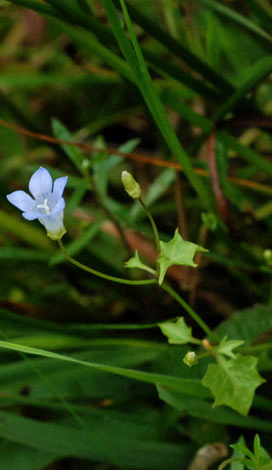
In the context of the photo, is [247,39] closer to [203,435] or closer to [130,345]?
[130,345]

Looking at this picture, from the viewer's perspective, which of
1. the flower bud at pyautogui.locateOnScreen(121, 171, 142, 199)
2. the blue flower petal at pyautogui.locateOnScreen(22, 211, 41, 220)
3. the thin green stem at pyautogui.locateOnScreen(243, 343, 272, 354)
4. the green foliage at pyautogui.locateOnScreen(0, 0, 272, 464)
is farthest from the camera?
the thin green stem at pyautogui.locateOnScreen(243, 343, 272, 354)

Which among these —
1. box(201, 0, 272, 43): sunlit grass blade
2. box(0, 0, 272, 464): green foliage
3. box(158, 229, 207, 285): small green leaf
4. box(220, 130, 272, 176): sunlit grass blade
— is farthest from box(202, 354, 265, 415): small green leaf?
box(201, 0, 272, 43): sunlit grass blade

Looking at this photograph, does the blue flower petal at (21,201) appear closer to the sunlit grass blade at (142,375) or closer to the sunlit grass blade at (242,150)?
the sunlit grass blade at (142,375)

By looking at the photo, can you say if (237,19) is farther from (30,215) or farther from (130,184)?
(30,215)

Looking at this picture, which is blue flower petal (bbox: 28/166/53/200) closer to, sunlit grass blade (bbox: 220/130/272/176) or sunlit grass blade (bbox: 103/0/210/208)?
sunlit grass blade (bbox: 103/0/210/208)

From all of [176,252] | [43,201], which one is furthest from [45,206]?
[176,252]

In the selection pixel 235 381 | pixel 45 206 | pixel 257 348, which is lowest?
pixel 235 381
